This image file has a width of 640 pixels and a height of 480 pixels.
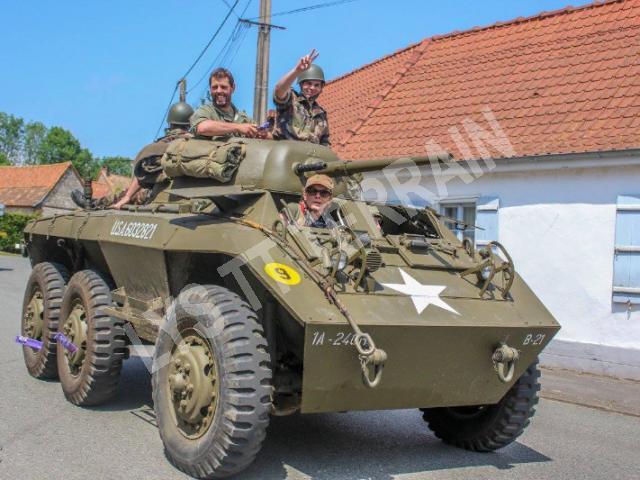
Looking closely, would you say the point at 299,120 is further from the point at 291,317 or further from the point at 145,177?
the point at 291,317

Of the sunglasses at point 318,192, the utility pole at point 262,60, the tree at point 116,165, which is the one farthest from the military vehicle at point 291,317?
the tree at point 116,165

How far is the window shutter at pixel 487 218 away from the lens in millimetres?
10188

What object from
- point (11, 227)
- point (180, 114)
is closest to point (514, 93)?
point (180, 114)

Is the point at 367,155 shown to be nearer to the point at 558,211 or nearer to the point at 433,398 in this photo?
the point at 558,211

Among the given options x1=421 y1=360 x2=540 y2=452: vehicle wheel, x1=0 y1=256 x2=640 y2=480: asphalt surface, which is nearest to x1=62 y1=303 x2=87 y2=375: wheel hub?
x1=0 y1=256 x2=640 y2=480: asphalt surface

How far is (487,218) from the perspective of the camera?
33.7ft

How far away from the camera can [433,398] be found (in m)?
4.52

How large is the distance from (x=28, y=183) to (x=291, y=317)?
4939cm

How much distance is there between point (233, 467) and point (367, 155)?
28.4 feet

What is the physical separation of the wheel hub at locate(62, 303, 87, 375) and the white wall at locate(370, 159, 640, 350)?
5934 mm

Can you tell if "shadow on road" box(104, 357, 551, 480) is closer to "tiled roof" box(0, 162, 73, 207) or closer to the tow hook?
the tow hook

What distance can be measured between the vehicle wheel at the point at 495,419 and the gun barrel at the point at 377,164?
145cm

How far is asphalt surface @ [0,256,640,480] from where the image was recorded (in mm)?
4512

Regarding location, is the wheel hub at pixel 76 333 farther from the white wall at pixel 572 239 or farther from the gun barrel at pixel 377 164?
the white wall at pixel 572 239
